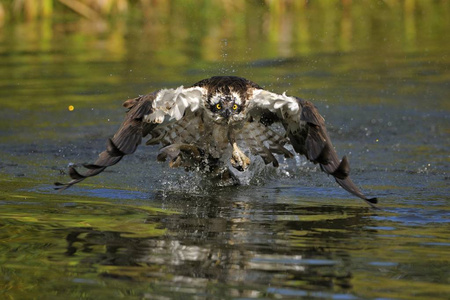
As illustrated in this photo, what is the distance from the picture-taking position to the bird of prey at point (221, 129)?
22.4 ft

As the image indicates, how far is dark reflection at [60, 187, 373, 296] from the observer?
5.29 metres

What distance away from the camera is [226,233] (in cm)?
641

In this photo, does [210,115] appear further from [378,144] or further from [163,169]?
[378,144]

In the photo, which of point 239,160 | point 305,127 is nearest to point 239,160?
point 239,160

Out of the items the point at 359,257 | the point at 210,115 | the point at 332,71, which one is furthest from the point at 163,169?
the point at 332,71

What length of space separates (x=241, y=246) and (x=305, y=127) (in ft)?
4.94

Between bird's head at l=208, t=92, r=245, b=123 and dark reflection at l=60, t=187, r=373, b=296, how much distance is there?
0.68 meters

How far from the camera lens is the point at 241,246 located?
600 cm

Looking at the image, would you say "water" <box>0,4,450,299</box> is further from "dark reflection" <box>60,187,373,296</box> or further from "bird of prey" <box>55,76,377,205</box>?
"bird of prey" <box>55,76,377,205</box>

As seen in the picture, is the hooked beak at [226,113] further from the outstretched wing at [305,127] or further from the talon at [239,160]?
the talon at [239,160]

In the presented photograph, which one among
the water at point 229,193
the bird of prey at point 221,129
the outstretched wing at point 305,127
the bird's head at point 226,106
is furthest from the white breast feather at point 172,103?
the water at point 229,193

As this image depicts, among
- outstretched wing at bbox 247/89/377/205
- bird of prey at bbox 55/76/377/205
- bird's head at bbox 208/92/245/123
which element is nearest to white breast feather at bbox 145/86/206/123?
bird of prey at bbox 55/76/377/205

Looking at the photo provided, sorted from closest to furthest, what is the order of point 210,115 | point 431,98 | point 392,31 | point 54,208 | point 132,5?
point 54,208 → point 210,115 → point 431,98 → point 392,31 → point 132,5

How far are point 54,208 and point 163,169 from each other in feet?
6.53
